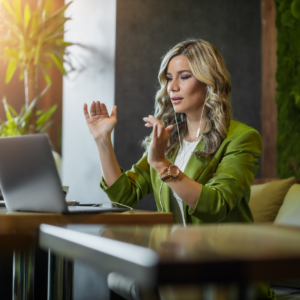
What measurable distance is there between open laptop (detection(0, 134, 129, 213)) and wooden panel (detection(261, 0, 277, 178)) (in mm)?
2216

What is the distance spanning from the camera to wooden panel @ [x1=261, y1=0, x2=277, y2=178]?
3.04 meters

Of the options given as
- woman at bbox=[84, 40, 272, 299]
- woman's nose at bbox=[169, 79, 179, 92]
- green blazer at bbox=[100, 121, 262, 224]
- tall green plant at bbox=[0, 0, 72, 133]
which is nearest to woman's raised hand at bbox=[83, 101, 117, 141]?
woman at bbox=[84, 40, 272, 299]

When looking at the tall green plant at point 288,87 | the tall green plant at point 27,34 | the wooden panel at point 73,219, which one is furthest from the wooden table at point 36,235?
the tall green plant at point 27,34

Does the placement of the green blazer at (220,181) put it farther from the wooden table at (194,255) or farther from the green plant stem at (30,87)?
the green plant stem at (30,87)

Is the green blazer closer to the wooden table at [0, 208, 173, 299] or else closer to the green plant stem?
the wooden table at [0, 208, 173, 299]

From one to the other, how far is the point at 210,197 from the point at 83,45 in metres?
2.06

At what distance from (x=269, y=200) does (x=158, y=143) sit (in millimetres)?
1051

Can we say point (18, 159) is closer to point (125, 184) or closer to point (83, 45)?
point (125, 184)

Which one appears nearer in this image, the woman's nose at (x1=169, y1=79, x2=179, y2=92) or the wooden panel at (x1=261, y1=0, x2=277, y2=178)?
the woman's nose at (x1=169, y1=79, x2=179, y2=92)

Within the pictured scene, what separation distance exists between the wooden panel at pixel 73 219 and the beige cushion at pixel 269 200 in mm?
1212

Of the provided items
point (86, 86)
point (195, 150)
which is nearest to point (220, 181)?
point (195, 150)

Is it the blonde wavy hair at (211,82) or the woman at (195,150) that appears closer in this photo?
the woman at (195,150)

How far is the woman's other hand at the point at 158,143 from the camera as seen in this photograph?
3.98ft

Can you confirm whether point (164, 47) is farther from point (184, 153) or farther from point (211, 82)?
point (184, 153)
